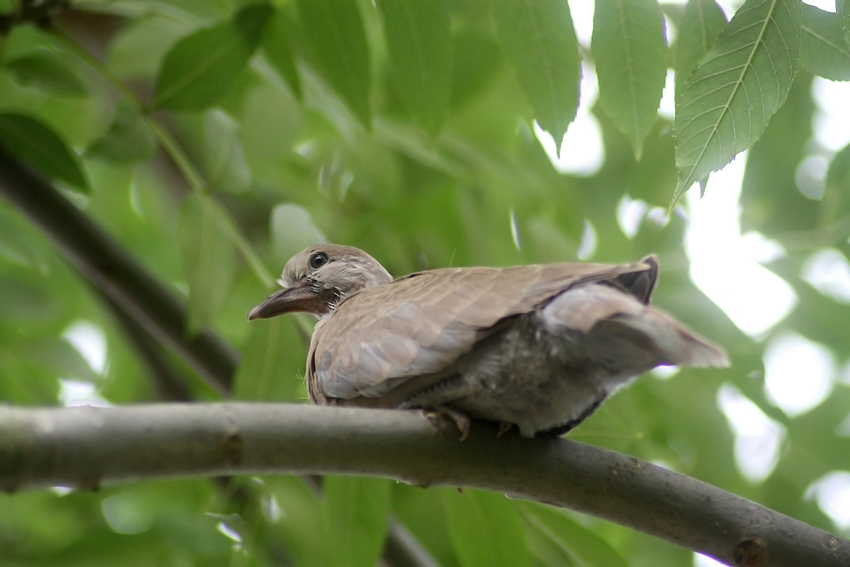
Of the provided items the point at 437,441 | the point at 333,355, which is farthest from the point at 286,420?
the point at 333,355

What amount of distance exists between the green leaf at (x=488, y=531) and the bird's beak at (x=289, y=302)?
774 millimetres

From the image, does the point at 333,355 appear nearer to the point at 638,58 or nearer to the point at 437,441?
the point at 437,441

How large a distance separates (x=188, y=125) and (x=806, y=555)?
11.0 ft

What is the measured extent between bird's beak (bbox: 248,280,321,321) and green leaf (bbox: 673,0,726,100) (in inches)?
51.4

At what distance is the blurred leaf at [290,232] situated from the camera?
2.68 meters

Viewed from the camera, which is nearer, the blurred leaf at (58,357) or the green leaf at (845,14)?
the green leaf at (845,14)

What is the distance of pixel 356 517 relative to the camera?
2305 mm

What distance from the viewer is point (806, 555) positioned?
174 centimetres

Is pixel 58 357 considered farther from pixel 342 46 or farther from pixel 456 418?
pixel 456 418

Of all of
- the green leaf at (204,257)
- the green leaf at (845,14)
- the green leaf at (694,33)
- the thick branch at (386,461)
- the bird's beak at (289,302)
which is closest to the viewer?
the thick branch at (386,461)

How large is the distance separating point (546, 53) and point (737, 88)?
0.53 metres

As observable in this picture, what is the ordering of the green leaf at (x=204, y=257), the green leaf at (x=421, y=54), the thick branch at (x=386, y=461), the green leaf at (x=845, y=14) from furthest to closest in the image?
the green leaf at (x=204, y=257) → the green leaf at (x=421, y=54) → the green leaf at (x=845, y=14) → the thick branch at (x=386, y=461)

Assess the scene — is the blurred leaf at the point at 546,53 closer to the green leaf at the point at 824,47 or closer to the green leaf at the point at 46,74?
the green leaf at the point at 824,47

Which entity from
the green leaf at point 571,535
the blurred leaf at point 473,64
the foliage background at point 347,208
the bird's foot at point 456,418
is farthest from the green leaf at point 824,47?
the blurred leaf at point 473,64
